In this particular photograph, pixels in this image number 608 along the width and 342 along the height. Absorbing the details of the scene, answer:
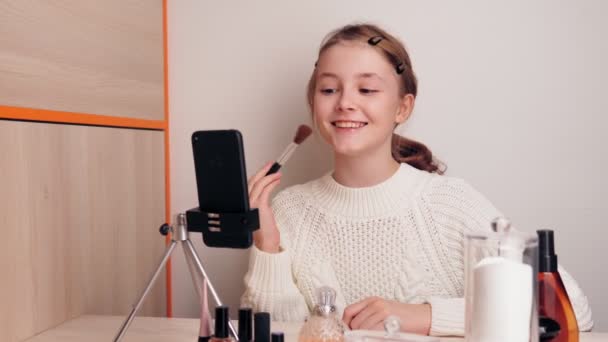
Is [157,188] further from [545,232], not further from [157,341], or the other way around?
[545,232]

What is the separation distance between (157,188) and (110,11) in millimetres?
432

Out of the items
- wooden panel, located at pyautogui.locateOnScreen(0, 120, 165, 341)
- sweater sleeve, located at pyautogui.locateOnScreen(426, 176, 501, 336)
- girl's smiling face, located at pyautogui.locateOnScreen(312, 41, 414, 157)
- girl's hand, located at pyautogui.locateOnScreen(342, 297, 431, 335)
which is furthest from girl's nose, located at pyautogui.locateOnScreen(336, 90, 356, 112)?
wooden panel, located at pyautogui.locateOnScreen(0, 120, 165, 341)

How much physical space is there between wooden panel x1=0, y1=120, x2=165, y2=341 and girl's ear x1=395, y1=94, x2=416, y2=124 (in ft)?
1.90

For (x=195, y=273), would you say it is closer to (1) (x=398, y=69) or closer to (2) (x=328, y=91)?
(2) (x=328, y=91)

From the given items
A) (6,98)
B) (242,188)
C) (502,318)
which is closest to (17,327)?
(6,98)

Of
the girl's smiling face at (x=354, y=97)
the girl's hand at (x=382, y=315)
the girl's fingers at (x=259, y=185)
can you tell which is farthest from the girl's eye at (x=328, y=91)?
the girl's hand at (x=382, y=315)

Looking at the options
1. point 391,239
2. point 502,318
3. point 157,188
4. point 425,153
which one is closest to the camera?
point 502,318

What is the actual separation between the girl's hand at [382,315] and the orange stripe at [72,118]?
599 mm

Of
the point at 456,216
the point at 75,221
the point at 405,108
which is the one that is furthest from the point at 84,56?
the point at 456,216

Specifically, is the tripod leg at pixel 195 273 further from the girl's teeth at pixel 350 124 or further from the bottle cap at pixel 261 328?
the girl's teeth at pixel 350 124

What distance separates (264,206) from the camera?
1.11m

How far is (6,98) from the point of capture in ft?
3.14

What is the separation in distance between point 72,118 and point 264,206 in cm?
39

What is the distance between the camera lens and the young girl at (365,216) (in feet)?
3.88
